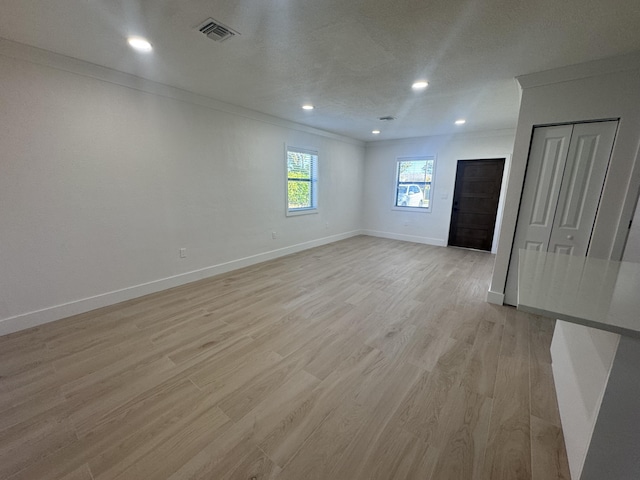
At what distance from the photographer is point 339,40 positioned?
202 cm

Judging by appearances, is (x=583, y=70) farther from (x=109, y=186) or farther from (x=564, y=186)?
(x=109, y=186)

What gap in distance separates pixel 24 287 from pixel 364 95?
13.6 feet

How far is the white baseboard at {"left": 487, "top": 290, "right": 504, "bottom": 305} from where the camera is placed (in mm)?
3088

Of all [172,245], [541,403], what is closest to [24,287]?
[172,245]

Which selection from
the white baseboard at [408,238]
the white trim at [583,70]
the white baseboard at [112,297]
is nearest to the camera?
the white trim at [583,70]

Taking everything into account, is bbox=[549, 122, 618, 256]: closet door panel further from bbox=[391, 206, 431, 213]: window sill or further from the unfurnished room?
bbox=[391, 206, 431, 213]: window sill

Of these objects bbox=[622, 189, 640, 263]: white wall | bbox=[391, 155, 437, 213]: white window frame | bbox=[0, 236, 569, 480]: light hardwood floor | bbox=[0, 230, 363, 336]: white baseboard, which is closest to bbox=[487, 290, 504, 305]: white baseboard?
bbox=[0, 236, 569, 480]: light hardwood floor

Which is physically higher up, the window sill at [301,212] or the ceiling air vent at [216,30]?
the ceiling air vent at [216,30]

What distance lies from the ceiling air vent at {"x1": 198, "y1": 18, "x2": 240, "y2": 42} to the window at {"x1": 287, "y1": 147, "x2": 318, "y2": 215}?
9.31 feet

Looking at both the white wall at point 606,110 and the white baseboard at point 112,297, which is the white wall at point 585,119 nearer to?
the white wall at point 606,110

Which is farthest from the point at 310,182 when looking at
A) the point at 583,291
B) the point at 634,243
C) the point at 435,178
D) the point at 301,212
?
the point at 583,291

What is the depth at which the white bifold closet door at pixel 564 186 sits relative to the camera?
8.10ft

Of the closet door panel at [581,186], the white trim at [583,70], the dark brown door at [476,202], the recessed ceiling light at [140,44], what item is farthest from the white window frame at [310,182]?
the closet door panel at [581,186]

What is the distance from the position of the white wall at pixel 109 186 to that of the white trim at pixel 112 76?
0.04 ft
